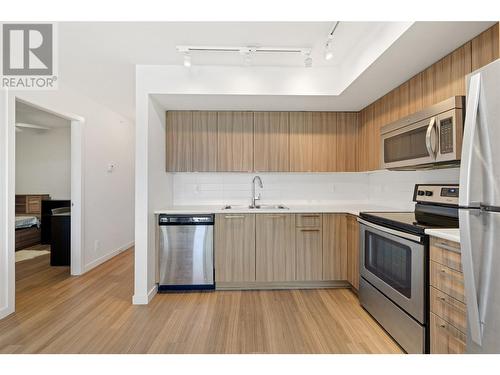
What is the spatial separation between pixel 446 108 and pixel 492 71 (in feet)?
1.99

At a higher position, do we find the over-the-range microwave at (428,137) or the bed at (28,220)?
the over-the-range microwave at (428,137)

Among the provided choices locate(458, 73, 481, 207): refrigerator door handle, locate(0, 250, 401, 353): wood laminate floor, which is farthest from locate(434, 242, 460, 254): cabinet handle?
locate(0, 250, 401, 353): wood laminate floor

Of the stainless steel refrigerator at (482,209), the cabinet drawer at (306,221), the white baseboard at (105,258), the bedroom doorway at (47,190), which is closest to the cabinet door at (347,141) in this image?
the cabinet drawer at (306,221)

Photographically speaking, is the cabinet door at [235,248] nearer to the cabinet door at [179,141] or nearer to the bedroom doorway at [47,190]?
the cabinet door at [179,141]

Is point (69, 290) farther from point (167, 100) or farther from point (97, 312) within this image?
point (167, 100)

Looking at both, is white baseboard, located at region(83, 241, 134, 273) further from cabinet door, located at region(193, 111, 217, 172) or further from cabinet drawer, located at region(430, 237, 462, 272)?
cabinet drawer, located at region(430, 237, 462, 272)

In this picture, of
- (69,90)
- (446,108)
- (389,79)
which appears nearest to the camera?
(446,108)

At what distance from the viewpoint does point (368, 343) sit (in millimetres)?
1971

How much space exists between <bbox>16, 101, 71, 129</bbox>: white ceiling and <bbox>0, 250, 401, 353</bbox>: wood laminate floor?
8.81ft

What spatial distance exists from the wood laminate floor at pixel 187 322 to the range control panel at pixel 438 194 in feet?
3.83

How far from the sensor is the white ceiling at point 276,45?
180 cm

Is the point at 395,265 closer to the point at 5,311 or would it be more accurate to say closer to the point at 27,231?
the point at 5,311
